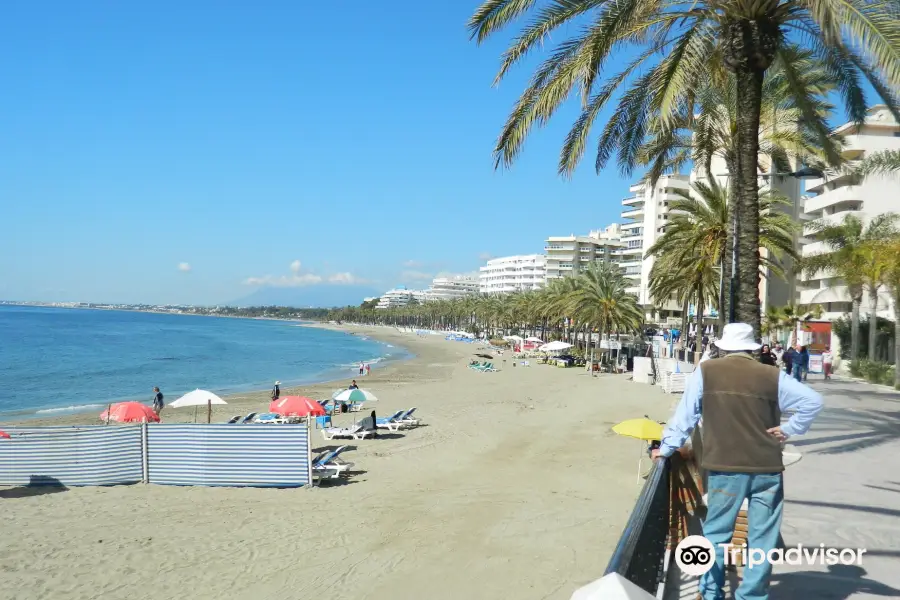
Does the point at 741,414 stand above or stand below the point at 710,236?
below

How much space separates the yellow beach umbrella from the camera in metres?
12.1

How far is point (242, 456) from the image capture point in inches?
510

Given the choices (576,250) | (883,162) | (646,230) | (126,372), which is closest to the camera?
(883,162)

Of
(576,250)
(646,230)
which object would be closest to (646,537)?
(646,230)

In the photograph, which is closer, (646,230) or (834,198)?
(834,198)

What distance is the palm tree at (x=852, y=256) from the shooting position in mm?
30116

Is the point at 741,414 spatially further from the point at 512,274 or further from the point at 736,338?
the point at 512,274

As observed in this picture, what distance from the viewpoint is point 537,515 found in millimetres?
10453

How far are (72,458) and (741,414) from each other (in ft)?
43.3

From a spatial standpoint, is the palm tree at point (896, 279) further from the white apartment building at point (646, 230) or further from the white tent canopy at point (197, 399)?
the white apartment building at point (646, 230)

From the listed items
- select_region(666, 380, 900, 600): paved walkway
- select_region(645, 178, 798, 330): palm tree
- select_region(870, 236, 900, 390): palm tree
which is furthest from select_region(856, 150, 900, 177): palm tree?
select_region(870, 236, 900, 390): palm tree

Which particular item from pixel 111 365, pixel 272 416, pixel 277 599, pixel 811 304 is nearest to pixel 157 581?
pixel 277 599

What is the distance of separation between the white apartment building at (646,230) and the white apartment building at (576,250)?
25.8m

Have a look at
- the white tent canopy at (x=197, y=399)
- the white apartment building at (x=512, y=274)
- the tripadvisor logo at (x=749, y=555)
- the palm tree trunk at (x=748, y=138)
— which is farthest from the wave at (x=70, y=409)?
the white apartment building at (x=512, y=274)
